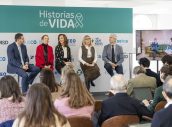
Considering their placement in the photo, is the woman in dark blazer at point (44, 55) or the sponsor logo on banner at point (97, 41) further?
the sponsor logo on banner at point (97, 41)

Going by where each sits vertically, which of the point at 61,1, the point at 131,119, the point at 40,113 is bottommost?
the point at 131,119

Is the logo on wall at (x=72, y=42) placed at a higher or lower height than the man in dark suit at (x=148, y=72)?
higher

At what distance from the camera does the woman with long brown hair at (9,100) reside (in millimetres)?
3332

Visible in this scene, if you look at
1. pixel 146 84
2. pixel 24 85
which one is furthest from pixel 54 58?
pixel 146 84

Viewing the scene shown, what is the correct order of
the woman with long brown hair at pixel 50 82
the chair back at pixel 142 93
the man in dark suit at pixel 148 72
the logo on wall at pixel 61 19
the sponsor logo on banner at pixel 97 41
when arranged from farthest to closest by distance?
the sponsor logo on banner at pixel 97 41, the logo on wall at pixel 61 19, the man in dark suit at pixel 148 72, the chair back at pixel 142 93, the woman with long brown hair at pixel 50 82

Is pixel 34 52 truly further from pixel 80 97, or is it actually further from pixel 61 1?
pixel 80 97

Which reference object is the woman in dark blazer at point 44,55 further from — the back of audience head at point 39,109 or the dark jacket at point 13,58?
the back of audience head at point 39,109

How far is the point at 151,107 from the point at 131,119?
3.71 feet

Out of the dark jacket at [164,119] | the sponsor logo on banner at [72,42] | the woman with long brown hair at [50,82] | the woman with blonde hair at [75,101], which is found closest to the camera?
the dark jacket at [164,119]

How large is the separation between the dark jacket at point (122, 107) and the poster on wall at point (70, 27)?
536cm

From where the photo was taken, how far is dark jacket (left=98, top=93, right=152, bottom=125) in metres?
3.77

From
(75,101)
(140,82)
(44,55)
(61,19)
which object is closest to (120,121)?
(75,101)

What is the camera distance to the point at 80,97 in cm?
378

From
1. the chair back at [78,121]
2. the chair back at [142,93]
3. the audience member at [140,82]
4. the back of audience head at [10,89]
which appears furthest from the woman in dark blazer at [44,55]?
the chair back at [78,121]
